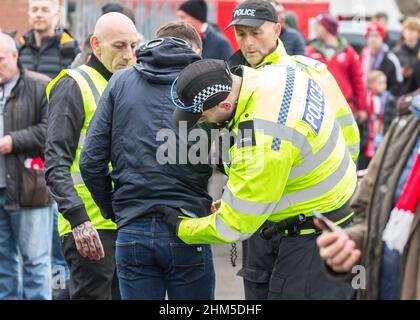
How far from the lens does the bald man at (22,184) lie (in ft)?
24.6

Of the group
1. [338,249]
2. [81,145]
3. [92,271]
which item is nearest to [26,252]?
[92,271]

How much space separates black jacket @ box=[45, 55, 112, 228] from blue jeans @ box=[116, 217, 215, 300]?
0.73 metres

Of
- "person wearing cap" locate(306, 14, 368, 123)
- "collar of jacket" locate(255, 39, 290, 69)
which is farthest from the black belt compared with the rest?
"person wearing cap" locate(306, 14, 368, 123)

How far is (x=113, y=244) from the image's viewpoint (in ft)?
20.3

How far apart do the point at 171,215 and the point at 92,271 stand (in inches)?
51.6

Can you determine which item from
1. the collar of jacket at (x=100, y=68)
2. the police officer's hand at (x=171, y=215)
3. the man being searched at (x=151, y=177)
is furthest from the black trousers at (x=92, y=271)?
the police officer's hand at (x=171, y=215)

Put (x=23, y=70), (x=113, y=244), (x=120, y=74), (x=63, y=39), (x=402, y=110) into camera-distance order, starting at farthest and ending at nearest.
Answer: (x=63, y=39) < (x=23, y=70) < (x=113, y=244) < (x=120, y=74) < (x=402, y=110)

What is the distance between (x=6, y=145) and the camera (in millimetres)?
7441

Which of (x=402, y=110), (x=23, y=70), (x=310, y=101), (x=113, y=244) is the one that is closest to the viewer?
(x=402, y=110)

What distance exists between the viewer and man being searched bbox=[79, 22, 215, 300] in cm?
516

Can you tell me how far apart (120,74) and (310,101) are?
1089 millimetres
